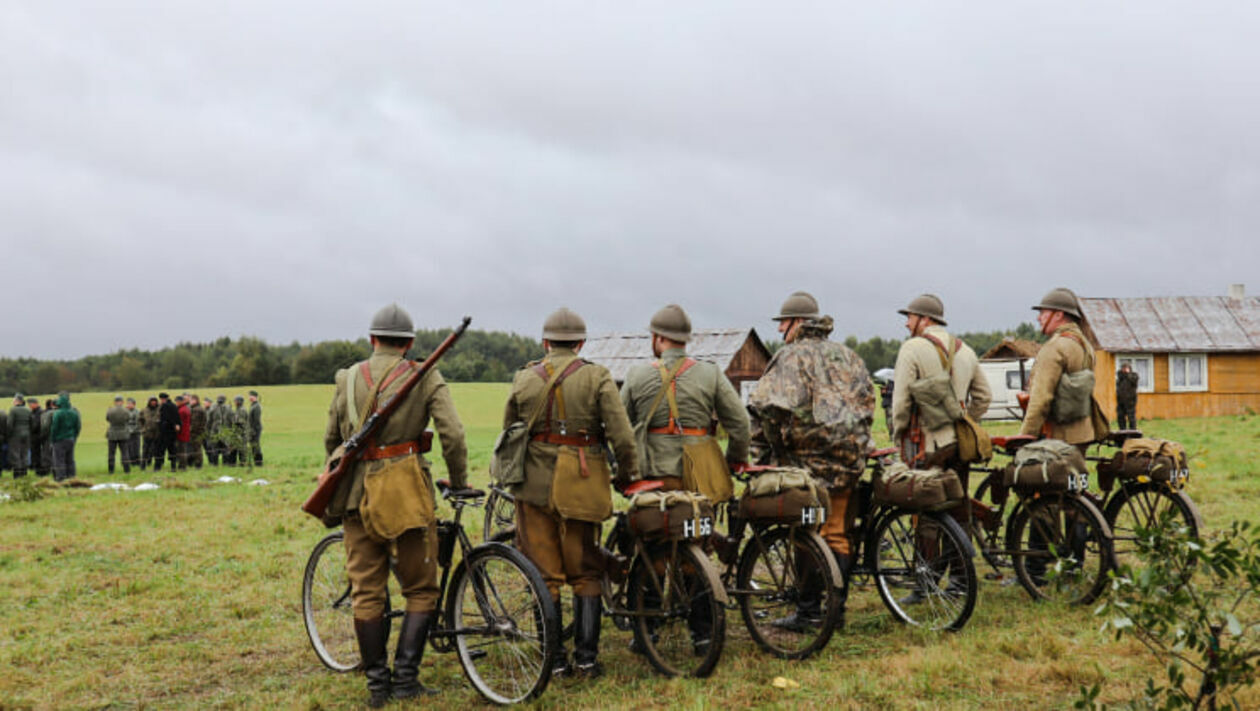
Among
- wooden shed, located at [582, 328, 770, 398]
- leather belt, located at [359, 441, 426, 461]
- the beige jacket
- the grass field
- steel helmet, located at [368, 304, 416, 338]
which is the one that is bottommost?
the grass field

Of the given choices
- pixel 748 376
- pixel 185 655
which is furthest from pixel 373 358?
pixel 748 376

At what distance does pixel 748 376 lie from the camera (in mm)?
46656

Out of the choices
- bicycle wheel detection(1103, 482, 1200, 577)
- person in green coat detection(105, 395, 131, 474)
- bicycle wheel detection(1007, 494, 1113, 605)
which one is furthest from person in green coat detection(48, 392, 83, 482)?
bicycle wheel detection(1103, 482, 1200, 577)

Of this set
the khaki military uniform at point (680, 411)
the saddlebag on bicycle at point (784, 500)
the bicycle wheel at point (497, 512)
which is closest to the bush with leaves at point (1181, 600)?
the saddlebag on bicycle at point (784, 500)

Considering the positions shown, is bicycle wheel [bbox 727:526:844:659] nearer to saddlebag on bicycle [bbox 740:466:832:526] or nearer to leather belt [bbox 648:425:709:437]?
saddlebag on bicycle [bbox 740:466:832:526]

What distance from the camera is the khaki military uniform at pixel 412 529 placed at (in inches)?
216

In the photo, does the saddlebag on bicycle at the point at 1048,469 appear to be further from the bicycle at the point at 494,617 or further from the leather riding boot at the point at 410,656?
the leather riding boot at the point at 410,656

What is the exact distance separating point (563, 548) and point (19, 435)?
21.9m

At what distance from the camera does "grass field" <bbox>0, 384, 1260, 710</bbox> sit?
5.20 metres

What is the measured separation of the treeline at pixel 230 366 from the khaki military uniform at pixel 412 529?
67015mm

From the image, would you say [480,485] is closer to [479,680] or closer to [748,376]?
[479,680]

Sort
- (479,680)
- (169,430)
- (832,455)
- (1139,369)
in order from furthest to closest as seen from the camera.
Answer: (1139,369)
(169,430)
(832,455)
(479,680)

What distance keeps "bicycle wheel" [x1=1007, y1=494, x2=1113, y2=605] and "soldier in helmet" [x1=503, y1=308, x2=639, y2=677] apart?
2.78 metres

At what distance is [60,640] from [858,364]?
613 centimetres
